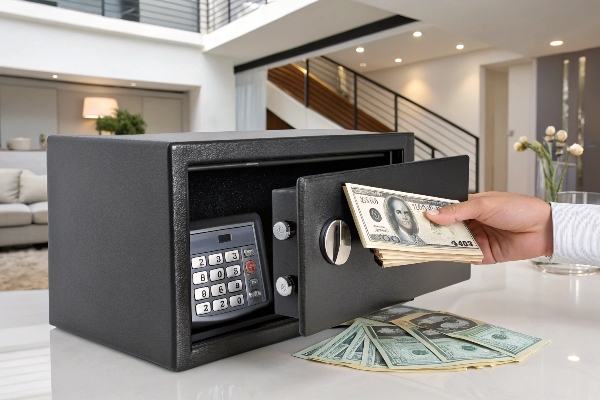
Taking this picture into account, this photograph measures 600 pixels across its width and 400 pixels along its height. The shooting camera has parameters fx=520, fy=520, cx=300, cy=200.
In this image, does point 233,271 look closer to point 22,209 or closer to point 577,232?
point 577,232

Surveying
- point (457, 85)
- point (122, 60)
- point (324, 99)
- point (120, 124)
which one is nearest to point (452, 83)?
point (457, 85)

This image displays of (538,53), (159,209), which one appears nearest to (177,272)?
(159,209)

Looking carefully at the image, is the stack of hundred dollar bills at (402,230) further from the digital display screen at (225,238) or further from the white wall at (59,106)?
the white wall at (59,106)

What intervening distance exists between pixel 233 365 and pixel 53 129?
6.53 meters

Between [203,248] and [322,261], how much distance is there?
0.43ft

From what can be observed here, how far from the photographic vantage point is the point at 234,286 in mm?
488

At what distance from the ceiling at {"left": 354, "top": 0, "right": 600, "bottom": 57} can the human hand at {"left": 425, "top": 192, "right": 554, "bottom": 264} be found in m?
3.55

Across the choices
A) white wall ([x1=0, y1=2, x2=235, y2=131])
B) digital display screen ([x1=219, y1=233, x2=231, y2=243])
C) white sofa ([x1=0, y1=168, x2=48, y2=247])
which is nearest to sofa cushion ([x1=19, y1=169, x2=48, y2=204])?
white sofa ([x1=0, y1=168, x2=48, y2=247])

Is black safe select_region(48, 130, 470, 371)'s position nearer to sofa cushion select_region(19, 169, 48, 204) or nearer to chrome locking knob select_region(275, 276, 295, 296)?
chrome locking knob select_region(275, 276, 295, 296)

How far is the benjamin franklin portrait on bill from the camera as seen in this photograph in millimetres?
412

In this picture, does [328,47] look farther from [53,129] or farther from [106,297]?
[106,297]

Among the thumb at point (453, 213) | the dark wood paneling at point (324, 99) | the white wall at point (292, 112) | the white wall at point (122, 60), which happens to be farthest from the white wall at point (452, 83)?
the thumb at point (453, 213)

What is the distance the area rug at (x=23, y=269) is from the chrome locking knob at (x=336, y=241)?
2881 millimetres

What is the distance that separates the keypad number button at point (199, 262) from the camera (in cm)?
46
